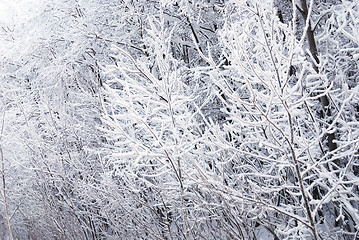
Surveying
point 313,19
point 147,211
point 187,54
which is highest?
point 313,19

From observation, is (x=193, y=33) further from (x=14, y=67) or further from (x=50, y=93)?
(x=14, y=67)

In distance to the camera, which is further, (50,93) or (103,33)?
(50,93)

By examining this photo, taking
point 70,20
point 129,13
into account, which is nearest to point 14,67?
point 70,20

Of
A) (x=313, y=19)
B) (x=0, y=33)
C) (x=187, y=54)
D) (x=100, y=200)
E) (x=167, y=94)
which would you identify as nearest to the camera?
(x=167, y=94)

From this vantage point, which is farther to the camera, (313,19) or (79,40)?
(79,40)

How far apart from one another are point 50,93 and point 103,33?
195 cm

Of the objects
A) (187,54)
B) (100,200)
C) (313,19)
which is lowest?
(100,200)

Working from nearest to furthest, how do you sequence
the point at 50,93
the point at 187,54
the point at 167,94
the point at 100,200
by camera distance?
the point at 167,94, the point at 100,200, the point at 50,93, the point at 187,54

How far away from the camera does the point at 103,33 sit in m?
6.46

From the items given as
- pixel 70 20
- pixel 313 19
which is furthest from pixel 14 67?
pixel 313 19

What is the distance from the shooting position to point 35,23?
7.23 metres

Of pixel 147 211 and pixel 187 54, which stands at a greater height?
pixel 187 54

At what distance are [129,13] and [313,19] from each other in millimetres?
3329

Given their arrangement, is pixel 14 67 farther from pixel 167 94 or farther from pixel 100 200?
pixel 167 94
